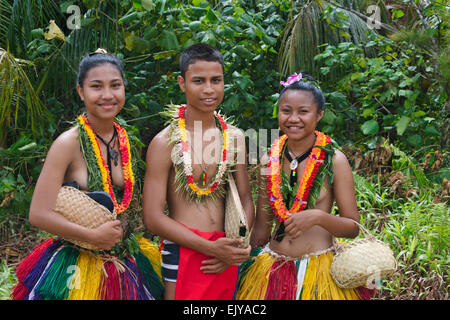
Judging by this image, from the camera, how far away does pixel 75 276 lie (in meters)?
2.25

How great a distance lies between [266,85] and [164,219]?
2.46 metres

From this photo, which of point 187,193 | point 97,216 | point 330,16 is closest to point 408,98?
point 330,16

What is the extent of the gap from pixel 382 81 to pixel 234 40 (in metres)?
1.36

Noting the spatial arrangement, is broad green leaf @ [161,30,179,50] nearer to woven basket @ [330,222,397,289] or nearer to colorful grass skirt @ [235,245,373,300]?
colorful grass skirt @ [235,245,373,300]

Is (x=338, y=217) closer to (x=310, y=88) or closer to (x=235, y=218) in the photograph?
(x=235, y=218)

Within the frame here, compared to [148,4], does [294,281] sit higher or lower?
lower

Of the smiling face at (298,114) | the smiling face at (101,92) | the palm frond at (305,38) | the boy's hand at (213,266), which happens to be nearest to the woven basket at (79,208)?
the smiling face at (101,92)

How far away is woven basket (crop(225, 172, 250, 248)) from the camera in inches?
90.0

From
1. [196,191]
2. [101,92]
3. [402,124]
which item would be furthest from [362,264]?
[402,124]

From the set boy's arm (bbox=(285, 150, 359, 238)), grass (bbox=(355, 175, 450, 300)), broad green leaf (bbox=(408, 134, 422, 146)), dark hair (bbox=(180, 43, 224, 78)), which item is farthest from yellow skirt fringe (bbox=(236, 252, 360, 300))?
broad green leaf (bbox=(408, 134, 422, 146))

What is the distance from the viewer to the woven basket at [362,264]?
2219 mm

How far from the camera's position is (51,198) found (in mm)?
2178

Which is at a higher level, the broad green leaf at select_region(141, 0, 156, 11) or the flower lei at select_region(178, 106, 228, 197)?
the broad green leaf at select_region(141, 0, 156, 11)

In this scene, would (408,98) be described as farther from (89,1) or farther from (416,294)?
(89,1)
